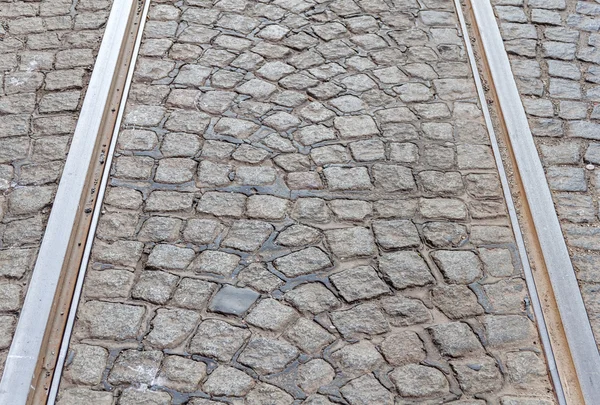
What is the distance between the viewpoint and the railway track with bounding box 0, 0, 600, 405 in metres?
3.83

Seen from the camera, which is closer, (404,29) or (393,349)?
(393,349)

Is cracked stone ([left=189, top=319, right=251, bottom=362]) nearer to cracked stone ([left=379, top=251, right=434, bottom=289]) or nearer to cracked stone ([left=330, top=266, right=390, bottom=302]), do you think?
cracked stone ([left=330, top=266, right=390, bottom=302])

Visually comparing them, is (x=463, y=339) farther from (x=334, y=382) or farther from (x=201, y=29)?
(x=201, y=29)

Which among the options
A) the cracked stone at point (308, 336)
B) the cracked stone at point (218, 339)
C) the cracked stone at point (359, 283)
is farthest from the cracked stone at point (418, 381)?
the cracked stone at point (218, 339)

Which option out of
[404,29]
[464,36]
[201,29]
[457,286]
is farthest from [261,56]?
[457,286]

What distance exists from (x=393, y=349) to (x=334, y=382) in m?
0.35

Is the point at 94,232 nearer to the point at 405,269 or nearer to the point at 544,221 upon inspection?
the point at 405,269

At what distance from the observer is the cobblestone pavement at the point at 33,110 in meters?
4.36

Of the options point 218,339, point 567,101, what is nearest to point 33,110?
point 218,339

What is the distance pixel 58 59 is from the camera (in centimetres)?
581

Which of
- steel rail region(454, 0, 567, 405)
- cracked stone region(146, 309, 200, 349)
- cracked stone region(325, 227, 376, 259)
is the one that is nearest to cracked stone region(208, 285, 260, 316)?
cracked stone region(146, 309, 200, 349)

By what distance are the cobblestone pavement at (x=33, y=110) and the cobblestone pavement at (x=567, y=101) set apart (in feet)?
9.44

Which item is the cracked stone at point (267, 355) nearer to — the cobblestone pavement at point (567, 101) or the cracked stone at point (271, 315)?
the cracked stone at point (271, 315)

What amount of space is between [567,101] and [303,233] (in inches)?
87.9
